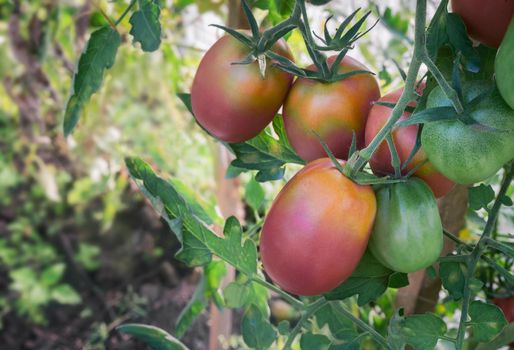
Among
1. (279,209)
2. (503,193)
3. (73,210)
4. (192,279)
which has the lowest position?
(192,279)

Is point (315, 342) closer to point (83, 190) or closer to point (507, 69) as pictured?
point (507, 69)

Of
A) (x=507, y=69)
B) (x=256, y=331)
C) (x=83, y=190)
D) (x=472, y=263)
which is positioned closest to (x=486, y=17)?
(x=507, y=69)

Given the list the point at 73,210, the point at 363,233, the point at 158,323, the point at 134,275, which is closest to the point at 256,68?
the point at 363,233

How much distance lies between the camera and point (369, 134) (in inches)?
15.1

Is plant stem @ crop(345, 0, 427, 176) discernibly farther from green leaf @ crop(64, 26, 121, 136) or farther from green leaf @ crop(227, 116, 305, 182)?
green leaf @ crop(64, 26, 121, 136)

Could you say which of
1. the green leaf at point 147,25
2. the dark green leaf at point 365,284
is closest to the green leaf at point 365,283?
the dark green leaf at point 365,284

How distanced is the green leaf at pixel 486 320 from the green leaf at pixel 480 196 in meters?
0.07

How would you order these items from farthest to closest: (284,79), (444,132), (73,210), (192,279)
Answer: (73,210)
(192,279)
(284,79)
(444,132)

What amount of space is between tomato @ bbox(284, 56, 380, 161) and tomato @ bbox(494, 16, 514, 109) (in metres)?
0.11

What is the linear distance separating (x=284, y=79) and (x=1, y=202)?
1942mm

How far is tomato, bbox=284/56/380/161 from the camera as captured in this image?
407 millimetres

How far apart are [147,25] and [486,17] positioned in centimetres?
23

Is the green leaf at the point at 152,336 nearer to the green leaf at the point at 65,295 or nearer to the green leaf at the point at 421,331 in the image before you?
the green leaf at the point at 421,331

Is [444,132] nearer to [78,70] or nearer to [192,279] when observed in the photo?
[78,70]
